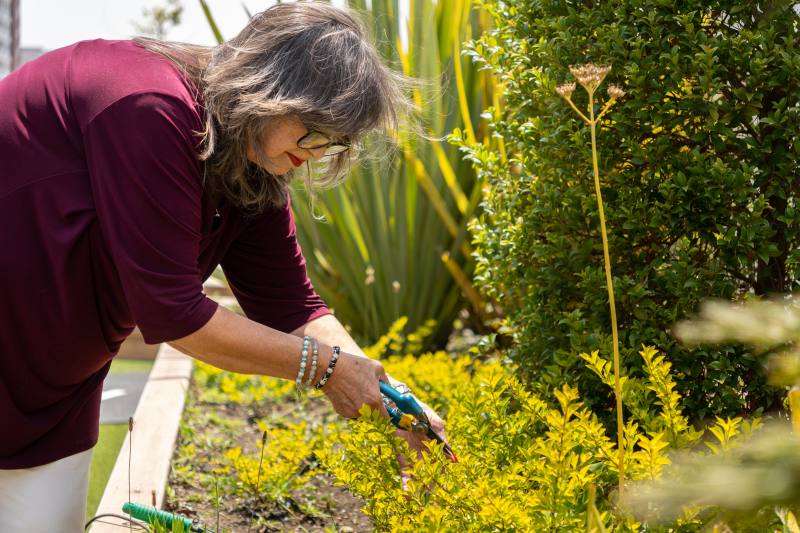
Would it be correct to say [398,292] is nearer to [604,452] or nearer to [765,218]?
[765,218]

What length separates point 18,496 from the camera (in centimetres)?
216

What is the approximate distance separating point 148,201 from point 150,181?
0.04 m

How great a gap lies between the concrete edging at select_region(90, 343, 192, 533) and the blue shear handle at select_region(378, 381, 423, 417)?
2.66ft

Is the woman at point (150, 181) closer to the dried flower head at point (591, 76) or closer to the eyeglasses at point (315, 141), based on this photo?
the eyeglasses at point (315, 141)

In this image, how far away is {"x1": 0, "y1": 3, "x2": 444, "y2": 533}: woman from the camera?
5.69 feet

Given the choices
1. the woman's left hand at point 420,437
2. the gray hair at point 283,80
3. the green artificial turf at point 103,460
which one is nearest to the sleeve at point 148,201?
the gray hair at point 283,80

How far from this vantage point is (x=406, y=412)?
2098mm

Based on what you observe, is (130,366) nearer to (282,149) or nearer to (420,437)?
(420,437)

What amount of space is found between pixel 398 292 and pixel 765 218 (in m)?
2.63

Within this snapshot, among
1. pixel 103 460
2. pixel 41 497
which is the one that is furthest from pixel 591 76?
pixel 103 460

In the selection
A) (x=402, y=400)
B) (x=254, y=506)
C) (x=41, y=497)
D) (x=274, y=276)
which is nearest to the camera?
(x=402, y=400)

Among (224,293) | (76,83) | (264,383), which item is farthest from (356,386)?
(224,293)

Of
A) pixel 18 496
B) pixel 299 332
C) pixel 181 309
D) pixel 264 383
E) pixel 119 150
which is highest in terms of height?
pixel 119 150

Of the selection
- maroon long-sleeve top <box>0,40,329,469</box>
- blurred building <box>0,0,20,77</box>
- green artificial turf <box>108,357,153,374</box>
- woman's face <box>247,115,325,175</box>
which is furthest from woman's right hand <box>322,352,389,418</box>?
blurred building <box>0,0,20,77</box>
